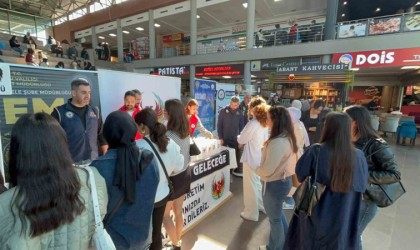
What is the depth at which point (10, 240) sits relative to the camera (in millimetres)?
730

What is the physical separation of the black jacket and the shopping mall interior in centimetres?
143

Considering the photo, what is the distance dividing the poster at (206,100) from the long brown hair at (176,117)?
321 cm

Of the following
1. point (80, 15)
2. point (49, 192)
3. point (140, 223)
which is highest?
point (80, 15)

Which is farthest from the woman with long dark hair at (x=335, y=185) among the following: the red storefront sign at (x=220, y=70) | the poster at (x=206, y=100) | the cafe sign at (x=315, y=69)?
the red storefront sign at (x=220, y=70)

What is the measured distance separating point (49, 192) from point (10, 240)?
0.60ft

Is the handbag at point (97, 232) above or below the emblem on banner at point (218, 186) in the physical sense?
above

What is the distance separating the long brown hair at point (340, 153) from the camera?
1309 mm

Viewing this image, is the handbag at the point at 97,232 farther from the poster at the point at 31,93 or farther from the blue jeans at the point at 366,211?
A: the blue jeans at the point at 366,211

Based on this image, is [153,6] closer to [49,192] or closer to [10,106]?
[10,106]

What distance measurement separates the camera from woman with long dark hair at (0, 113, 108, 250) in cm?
73

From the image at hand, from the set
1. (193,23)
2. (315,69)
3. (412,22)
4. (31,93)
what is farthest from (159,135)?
(193,23)

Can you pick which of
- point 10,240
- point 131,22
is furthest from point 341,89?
point 131,22

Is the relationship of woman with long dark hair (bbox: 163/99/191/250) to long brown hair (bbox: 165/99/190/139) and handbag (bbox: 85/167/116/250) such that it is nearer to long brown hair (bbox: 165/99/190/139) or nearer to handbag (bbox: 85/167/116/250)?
long brown hair (bbox: 165/99/190/139)

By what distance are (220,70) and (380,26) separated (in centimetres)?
702
